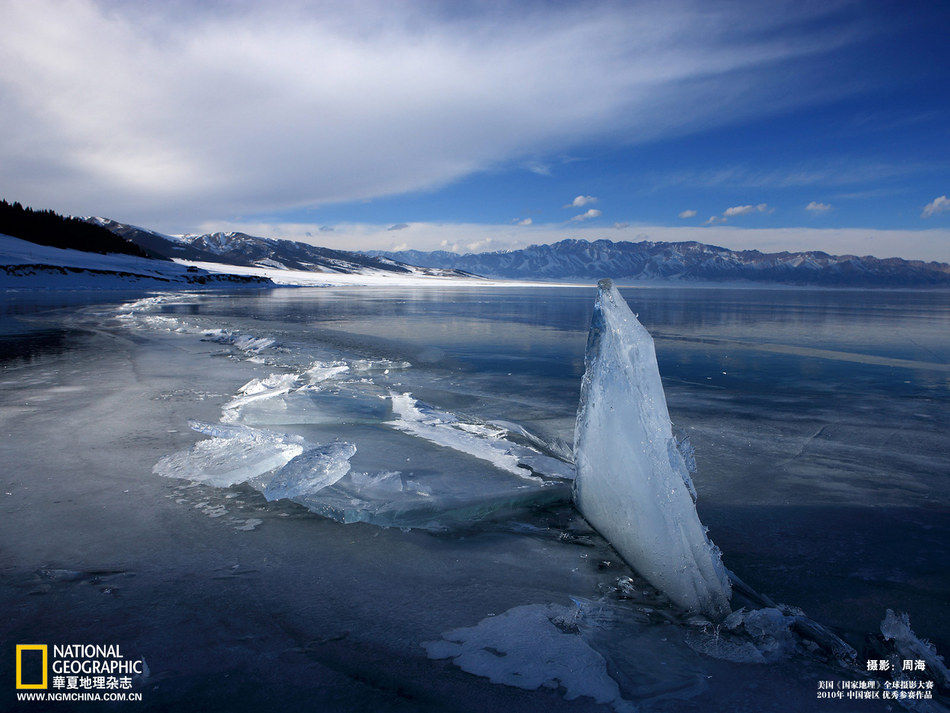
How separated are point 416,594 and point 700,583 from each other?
1.35 m

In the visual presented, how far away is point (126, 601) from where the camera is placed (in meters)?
2.22

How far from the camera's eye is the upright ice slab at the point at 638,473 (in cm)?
242

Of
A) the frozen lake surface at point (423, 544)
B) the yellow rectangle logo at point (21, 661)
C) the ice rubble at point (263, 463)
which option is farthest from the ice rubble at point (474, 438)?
the yellow rectangle logo at point (21, 661)

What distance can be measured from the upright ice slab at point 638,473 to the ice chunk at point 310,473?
168 centimetres

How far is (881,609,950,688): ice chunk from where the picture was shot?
202 cm

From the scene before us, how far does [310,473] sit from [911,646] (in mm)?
3226

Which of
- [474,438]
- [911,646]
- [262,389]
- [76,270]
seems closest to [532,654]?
[911,646]

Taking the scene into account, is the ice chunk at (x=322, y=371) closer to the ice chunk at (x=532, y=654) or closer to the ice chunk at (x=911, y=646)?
the ice chunk at (x=532, y=654)

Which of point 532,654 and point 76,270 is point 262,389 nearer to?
point 532,654

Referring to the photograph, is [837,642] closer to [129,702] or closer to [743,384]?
[129,702]

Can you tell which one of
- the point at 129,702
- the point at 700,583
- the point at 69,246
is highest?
the point at 69,246

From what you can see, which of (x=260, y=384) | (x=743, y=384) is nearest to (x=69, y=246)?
(x=260, y=384)

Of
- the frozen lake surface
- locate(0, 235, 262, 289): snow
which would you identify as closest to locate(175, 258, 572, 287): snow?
locate(0, 235, 262, 289): snow

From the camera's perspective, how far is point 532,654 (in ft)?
6.61
